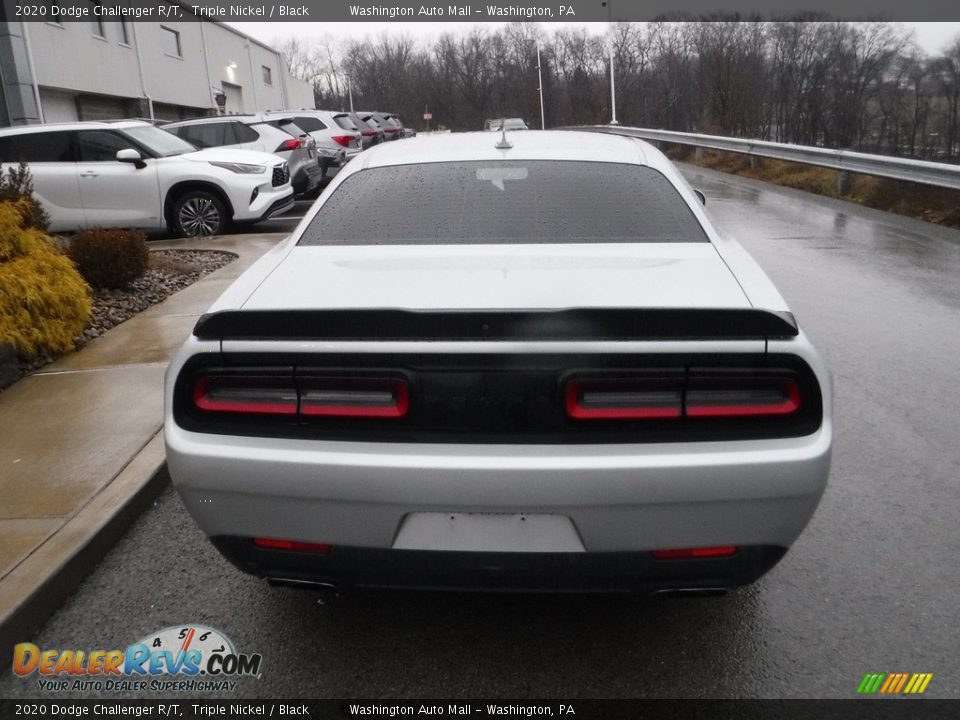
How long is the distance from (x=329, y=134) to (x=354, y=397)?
16.6m

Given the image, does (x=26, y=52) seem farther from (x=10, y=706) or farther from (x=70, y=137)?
(x=10, y=706)

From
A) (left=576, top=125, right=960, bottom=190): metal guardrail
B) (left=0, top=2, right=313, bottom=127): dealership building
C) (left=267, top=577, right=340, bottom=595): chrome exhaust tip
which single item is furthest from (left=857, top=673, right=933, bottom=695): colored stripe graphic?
(left=0, top=2, right=313, bottom=127): dealership building

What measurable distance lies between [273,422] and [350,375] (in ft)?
0.90

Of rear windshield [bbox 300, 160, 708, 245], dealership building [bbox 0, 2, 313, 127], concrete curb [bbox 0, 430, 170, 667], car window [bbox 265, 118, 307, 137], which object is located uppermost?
dealership building [bbox 0, 2, 313, 127]

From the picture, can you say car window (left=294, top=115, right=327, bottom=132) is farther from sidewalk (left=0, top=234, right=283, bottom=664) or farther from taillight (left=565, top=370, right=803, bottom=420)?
taillight (left=565, top=370, right=803, bottom=420)

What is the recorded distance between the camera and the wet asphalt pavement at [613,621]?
96.3 inches

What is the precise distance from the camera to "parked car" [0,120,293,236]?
1102 cm

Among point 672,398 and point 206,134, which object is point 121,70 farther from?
point 672,398

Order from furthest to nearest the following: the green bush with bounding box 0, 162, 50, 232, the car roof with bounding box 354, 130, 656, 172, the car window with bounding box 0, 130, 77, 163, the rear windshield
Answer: the car window with bounding box 0, 130, 77, 163 < the green bush with bounding box 0, 162, 50, 232 < the car roof with bounding box 354, 130, 656, 172 < the rear windshield

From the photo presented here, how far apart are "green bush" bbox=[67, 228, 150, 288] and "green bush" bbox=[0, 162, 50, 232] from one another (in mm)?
722

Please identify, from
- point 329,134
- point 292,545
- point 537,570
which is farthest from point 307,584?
point 329,134

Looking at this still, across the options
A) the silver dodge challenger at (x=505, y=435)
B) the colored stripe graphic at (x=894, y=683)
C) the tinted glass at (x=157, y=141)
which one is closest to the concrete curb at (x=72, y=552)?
the silver dodge challenger at (x=505, y=435)

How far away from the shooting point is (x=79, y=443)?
4148mm

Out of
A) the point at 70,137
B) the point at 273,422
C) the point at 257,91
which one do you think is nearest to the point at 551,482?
the point at 273,422
